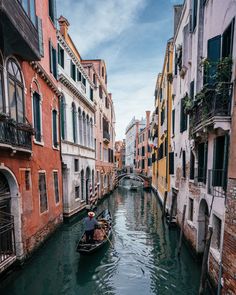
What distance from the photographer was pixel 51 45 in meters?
9.26

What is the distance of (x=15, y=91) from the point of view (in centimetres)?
624

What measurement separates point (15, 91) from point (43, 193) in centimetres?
404

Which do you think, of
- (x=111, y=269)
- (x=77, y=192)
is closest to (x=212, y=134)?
(x=111, y=269)

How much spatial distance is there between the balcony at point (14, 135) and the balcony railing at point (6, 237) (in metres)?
1.90

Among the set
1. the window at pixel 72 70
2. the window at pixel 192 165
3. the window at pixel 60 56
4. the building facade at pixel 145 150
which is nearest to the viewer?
the window at pixel 192 165

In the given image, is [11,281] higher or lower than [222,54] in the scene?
lower

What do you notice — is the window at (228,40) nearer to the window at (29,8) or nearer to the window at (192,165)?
the window at (192,165)

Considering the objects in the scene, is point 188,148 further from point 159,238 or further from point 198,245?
point 159,238

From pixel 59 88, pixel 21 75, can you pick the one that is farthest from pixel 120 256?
pixel 59 88

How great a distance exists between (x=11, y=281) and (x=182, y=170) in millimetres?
7390

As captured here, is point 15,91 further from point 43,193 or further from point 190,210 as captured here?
point 190,210

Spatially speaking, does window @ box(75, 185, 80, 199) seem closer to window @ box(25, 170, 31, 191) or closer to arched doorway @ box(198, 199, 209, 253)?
window @ box(25, 170, 31, 191)

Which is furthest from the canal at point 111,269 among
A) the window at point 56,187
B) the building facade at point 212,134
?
the window at point 56,187

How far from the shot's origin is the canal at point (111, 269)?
5.64m
